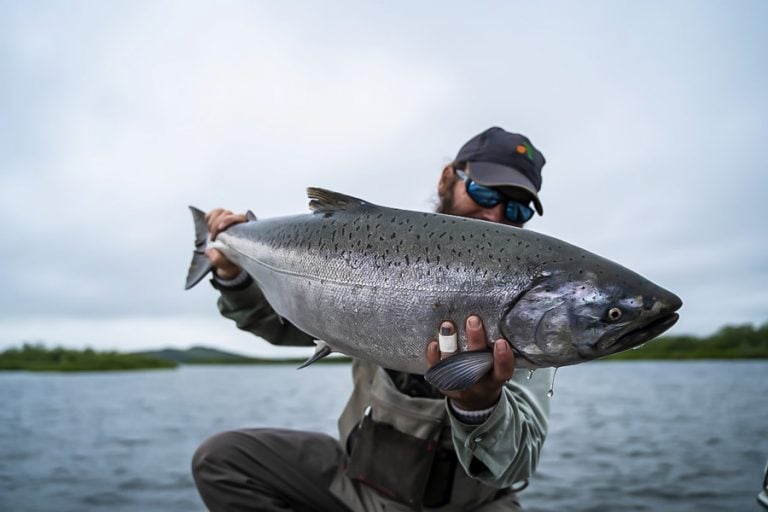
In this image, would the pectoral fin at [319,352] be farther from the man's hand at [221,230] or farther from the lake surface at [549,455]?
the lake surface at [549,455]

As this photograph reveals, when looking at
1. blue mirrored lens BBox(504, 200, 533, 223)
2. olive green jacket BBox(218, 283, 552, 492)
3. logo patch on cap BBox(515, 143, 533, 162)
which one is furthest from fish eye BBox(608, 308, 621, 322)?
logo patch on cap BBox(515, 143, 533, 162)

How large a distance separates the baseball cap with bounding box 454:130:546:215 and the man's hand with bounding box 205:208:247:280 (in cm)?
163

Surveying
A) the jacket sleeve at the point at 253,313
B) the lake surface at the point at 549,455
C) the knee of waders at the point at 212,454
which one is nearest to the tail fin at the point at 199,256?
the jacket sleeve at the point at 253,313

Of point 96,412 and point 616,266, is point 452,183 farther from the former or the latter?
point 96,412

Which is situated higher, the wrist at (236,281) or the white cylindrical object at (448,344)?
the wrist at (236,281)

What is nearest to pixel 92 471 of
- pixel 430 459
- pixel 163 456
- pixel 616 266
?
pixel 163 456

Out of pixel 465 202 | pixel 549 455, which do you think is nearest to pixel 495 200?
pixel 465 202

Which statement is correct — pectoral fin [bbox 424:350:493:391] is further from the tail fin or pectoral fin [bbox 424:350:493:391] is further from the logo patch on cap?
the tail fin

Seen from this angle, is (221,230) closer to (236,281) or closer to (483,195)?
(236,281)

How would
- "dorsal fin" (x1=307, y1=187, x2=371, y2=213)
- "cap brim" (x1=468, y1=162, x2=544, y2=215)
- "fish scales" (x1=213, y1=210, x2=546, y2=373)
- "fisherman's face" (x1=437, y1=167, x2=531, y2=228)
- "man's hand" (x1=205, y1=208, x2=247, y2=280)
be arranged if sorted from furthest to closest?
1. "man's hand" (x1=205, y1=208, x2=247, y2=280)
2. "fisherman's face" (x1=437, y1=167, x2=531, y2=228)
3. "cap brim" (x1=468, y1=162, x2=544, y2=215)
4. "dorsal fin" (x1=307, y1=187, x2=371, y2=213)
5. "fish scales" (x1=213, y1=210, x2=546, y2=373)

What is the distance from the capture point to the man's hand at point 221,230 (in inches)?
163

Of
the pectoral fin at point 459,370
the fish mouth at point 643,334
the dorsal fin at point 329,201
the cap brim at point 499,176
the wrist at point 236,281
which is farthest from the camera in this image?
A: the wrist at point 236,281

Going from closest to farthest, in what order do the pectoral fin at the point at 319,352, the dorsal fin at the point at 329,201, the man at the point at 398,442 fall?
the pectoral fin at the point at 319,352, the dorsal fin at the point at 329,201, the man at the point at 398,442

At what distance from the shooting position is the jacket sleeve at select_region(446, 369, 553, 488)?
9.16ft
